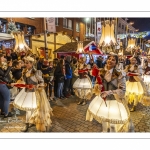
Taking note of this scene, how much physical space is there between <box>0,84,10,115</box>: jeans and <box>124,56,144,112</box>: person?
3.50m

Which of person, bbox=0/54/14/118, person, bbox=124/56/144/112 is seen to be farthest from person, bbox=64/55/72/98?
person, bbox=0/54/14/118

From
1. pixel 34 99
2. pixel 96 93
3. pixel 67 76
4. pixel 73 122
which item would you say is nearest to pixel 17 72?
pixel 34 99

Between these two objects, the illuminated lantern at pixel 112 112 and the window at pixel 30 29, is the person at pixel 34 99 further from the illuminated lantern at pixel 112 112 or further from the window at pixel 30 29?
the window at pixel 30 29

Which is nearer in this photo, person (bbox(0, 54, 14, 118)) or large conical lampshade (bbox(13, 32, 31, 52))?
person (bbox(0, 54, 14, 118))

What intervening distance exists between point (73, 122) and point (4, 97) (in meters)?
1.98

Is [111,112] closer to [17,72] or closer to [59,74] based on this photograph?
[17,72]

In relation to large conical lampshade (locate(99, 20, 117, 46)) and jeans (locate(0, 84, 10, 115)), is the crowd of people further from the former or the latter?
large conical lampshade (locate(99, 20, 117, 46))

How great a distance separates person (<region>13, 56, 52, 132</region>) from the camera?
3.38 metres

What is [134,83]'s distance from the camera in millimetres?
4816

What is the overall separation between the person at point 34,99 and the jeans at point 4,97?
2.79 ft

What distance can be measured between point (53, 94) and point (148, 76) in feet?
12.2

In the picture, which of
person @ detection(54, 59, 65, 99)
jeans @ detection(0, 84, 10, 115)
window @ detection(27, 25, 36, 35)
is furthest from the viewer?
window @ detection(27, 25, 36, 35)

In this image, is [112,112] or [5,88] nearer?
[112,112]
